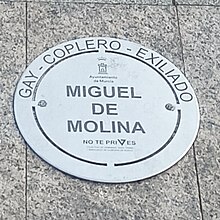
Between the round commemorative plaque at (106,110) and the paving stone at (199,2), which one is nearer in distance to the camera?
the round commemorative plaque at (106,110)

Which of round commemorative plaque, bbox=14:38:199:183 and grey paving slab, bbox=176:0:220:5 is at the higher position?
grey paving slab, bbox=176:0:220:5

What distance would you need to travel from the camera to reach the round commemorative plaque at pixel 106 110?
2.56m

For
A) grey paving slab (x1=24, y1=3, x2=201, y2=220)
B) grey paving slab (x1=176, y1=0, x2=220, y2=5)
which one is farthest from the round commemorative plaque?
grey paving slab (x1=176, y1=0, x2=220, y2=5)

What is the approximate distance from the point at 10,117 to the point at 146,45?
61 centimetres

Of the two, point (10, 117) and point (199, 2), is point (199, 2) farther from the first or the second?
point (10, 117)

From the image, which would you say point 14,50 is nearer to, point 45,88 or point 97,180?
point 45,88

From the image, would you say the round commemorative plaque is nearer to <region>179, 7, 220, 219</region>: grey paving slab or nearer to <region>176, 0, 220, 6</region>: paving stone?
<region>179, 7, 220, 219</region>: grey paving slab

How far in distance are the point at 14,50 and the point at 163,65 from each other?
1.80 feet

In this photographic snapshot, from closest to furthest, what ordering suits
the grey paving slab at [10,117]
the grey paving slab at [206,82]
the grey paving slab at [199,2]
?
1. the grey paving slab at [10,117]
2. the grey paving slab at [206,82]
3. the grey paving slab at [199,2]

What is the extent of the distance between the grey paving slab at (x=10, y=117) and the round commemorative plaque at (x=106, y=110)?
36 millimetres

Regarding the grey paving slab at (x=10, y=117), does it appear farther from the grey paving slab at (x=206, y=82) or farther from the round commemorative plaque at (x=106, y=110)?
the grey paving slab at (x=206, y=82)

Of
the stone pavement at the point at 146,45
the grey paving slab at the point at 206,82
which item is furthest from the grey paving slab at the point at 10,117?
the grey paving slab at the point at 206,82

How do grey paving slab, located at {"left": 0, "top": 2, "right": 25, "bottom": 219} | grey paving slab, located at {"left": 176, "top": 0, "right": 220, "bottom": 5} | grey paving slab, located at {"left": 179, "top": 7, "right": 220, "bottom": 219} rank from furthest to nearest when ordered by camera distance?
grey paving slab, located at {"left": 176, "top": 0, "right": 220, "bottom": 5} < grey paving slab, located at {"left": 179, "top": 7, "right": 220, "bottom": 219} < grey paving slab, located at {"left": 0, "top": 2, "right": 25, "bottom": 219}

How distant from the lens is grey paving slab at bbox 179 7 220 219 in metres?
2.56
